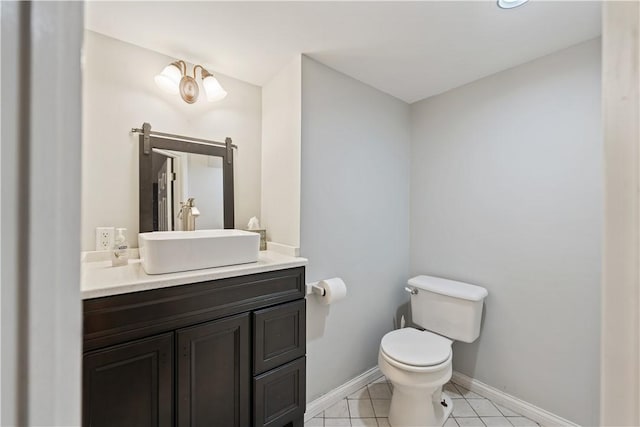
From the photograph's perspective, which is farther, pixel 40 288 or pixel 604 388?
pixel 604 388

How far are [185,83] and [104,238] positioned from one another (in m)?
0.95

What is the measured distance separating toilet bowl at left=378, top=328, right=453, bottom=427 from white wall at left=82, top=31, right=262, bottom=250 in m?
1.60

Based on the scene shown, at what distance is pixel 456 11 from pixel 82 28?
1.49 metres

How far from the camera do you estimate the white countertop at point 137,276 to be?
3.27 ft

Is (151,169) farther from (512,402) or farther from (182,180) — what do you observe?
(512,402)

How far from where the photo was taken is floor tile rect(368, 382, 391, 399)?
1.89 meters

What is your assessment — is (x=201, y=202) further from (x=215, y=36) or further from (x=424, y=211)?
(x=424, y=211)

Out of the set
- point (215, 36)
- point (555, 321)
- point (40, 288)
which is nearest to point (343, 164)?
point (215, 36)

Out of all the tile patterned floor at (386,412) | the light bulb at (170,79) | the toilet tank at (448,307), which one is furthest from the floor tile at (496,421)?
the light bulb at (170,79)

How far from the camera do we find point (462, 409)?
174 centimetres

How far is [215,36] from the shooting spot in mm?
1413

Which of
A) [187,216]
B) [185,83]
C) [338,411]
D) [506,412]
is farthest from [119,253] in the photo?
[506,412]

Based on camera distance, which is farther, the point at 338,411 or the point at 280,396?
the point at 338,411

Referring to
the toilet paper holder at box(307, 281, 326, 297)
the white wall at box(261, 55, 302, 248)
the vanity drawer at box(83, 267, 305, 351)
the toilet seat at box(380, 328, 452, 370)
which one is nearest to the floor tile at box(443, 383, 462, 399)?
the toilet seat at box(380, 328, 452, 370)
